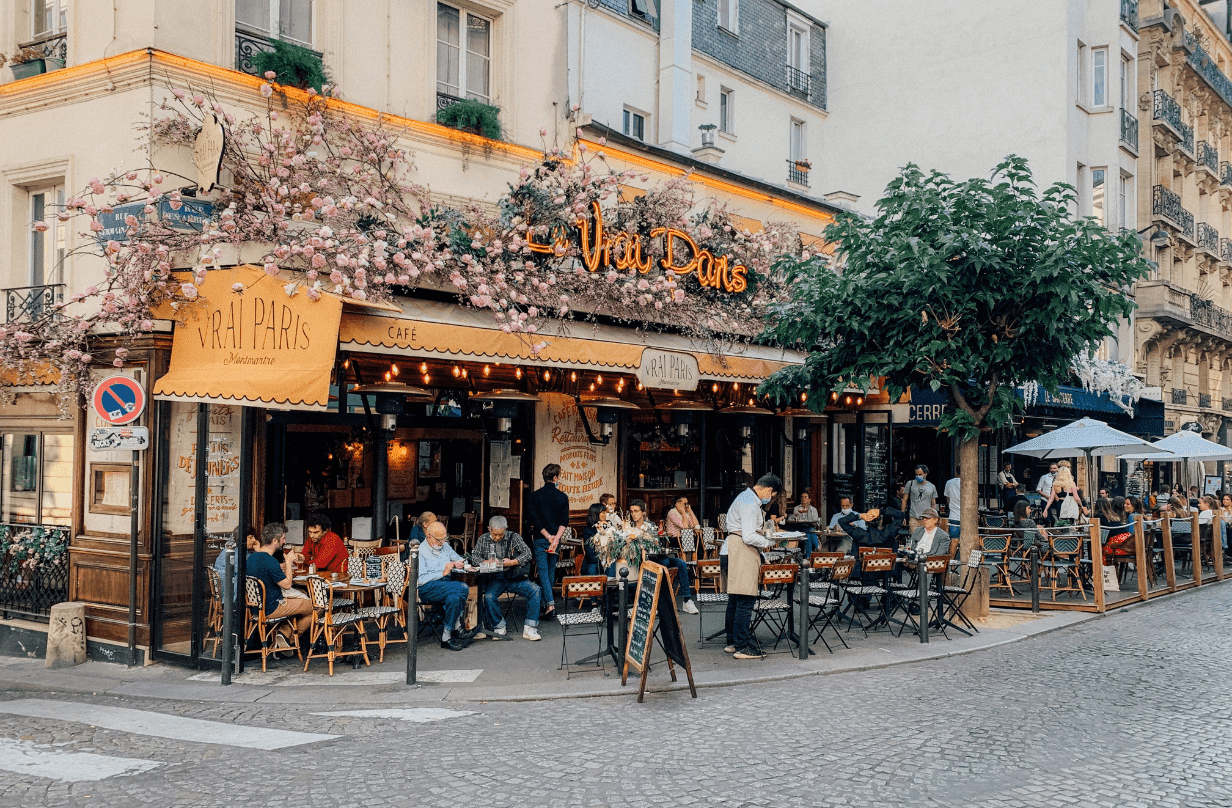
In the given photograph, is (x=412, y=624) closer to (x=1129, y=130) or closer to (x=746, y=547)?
(x=746, y=547)

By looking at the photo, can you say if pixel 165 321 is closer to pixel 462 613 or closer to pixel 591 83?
pixel 462 613

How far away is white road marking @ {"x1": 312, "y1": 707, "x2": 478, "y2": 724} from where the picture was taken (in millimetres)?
7410

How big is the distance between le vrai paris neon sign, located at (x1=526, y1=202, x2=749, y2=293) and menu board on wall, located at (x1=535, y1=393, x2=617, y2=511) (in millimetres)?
2218

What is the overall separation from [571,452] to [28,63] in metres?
8.23

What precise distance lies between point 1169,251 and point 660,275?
2566 centimetres

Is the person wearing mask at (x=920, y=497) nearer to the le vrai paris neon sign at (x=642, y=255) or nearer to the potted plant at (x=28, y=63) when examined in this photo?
the le vrai paris neon sign at (x=642, y=255)

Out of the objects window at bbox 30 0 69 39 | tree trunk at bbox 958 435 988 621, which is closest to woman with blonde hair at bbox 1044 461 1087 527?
tree trunk at bbox 958 435 988 621

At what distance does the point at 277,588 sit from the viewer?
30.0ft

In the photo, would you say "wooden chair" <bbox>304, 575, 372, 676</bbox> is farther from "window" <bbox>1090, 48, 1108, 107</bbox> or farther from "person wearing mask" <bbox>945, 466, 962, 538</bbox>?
"window" <bbox>1090, 48, 1108, 107</bbox>

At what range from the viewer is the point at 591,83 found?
1666 centimetres

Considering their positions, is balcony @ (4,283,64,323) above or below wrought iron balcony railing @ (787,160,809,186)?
below

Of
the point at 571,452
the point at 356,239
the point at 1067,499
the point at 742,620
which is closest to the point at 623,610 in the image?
the point at 742,620

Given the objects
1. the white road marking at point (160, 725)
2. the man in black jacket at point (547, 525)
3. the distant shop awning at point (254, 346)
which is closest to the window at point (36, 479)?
the distant shop awning at point (254, 346)

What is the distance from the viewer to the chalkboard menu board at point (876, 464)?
2116 centimetres
